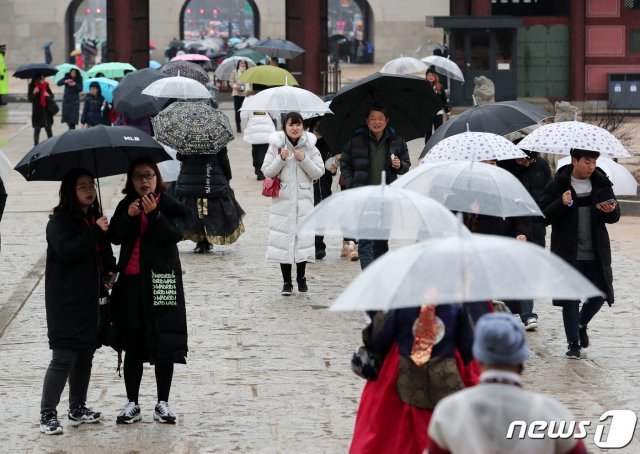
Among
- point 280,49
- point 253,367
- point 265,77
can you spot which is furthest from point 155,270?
point 280,49

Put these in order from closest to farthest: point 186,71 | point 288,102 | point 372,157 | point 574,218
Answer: point 574,218, point 372,157, point 288,102, point 186,71

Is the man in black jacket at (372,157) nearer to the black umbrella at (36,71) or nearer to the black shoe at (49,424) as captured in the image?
the black shoe at (49,424)

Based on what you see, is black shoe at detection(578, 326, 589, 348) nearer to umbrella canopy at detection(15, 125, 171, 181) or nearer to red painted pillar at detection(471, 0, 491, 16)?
umbrella canopy at detection(15, 125, 171, 181)

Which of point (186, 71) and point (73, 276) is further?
point (186, 71)

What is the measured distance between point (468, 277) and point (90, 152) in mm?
4095

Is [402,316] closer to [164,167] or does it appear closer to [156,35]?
[164,167]

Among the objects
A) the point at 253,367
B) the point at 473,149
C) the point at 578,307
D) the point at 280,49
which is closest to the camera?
the point at 473,149

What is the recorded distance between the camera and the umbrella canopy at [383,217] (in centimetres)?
614

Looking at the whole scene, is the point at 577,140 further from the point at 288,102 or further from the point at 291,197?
the point at 288,102

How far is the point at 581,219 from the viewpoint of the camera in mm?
9344

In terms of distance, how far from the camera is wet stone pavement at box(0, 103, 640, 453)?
24.9 ft

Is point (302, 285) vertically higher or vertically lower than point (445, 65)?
lower

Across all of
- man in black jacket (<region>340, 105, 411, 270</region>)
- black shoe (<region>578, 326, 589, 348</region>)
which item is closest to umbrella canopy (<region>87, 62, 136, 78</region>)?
Result: man in black jacket (<region>340, 105, 411, 270</region>)

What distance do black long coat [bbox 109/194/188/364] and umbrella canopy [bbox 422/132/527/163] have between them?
1.97 meters
